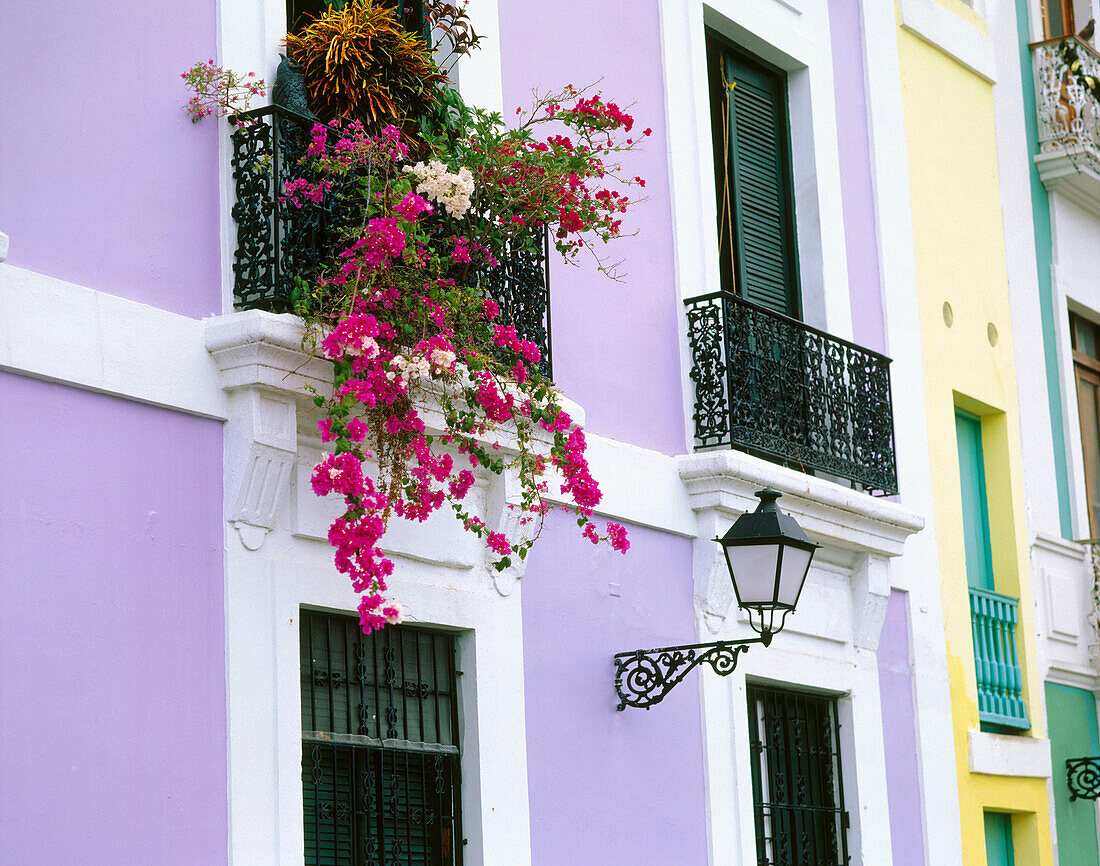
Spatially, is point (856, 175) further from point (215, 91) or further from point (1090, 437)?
point (215, 91)

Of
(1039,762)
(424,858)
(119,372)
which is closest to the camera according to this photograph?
(119,372)

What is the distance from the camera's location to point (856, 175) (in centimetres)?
1112

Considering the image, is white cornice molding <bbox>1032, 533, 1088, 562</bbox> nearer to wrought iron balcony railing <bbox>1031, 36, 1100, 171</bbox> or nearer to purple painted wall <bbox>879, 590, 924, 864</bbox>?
purple painted wall <bbox>879, 590, 924, 864</bbox>

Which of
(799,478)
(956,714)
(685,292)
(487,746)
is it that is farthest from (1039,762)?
(487,746)

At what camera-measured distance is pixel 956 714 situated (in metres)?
11.0

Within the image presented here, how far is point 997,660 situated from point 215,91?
6.76m

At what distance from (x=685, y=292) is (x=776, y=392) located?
2.27 feet

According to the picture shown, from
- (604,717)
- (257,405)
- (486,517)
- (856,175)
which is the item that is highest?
(856,175)

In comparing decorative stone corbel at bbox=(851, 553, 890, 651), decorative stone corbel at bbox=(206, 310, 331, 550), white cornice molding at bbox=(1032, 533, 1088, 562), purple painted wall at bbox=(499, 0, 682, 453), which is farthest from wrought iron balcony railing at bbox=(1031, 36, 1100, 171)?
decorative stone corbel at bbox=(206, 310, 331, 550)

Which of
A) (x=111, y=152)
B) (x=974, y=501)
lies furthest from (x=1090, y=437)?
(x=111, y=152)

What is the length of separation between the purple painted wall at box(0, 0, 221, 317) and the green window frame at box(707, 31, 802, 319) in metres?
3.89

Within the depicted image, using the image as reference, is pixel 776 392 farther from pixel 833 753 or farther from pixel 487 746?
pixel 487 746

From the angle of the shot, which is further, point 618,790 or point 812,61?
point 812,61

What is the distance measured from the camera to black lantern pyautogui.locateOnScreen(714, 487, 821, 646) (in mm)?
7926
